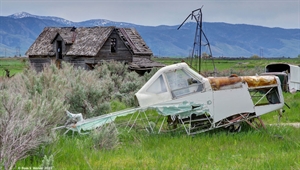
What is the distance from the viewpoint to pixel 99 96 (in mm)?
11875

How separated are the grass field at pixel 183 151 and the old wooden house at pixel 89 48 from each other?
29299 mm

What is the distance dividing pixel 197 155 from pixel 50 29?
39.8 metres

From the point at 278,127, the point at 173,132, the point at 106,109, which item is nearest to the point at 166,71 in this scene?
the point at 173,132

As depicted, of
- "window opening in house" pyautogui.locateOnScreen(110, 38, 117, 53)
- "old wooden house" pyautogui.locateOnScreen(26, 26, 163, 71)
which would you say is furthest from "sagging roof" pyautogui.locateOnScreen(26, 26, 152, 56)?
"window opening in house" pyautogui.locateOnScreen(110, 38, 117, 53)

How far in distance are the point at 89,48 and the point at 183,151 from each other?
31.9 m

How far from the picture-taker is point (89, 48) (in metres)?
39.0

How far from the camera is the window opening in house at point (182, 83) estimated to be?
32.0 ft

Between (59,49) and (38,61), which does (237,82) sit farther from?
(38,61)

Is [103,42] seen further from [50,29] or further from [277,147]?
[277,147]

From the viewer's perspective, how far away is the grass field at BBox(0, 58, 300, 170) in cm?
679

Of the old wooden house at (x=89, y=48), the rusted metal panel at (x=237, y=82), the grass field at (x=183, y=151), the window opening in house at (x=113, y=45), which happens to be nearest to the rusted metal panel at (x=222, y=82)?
the rusted metal panel at (x=237, y=82)

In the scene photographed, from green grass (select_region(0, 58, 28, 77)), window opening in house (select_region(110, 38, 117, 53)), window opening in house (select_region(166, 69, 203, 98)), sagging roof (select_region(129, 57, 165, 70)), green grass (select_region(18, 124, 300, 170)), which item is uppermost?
window opening in house (select_region(110, 38, 117, 53))

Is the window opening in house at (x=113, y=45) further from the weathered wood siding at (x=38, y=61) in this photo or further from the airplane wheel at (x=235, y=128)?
the airplane wheel at (x=235, y=128)

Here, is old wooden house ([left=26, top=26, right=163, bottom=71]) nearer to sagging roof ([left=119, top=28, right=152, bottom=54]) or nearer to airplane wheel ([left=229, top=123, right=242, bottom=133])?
sagging roof ([left=119, top=28, right=152, bottom=54])
